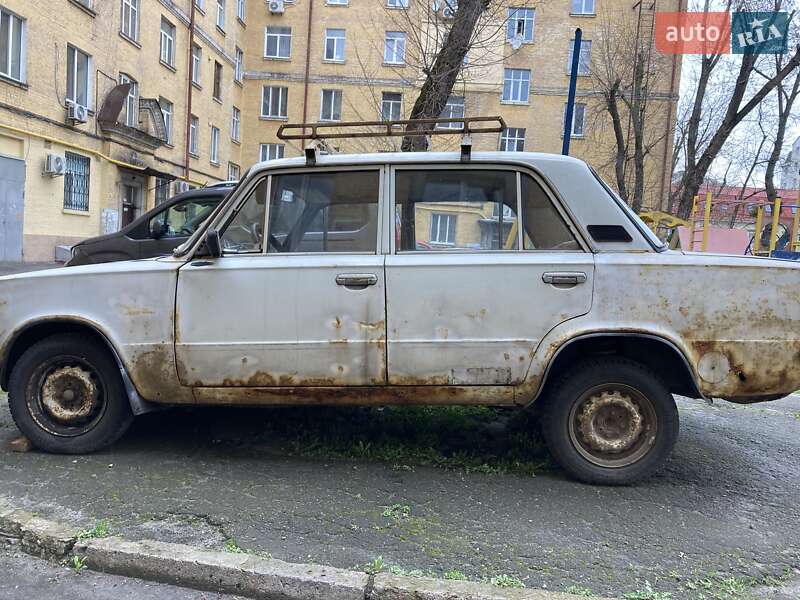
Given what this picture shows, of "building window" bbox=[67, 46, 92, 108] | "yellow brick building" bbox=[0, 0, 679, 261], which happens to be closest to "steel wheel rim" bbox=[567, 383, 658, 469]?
"yellow brick building" bbox=[0, 0, 679, 261]

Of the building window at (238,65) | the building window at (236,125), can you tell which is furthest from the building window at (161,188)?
the building window at (238,65)

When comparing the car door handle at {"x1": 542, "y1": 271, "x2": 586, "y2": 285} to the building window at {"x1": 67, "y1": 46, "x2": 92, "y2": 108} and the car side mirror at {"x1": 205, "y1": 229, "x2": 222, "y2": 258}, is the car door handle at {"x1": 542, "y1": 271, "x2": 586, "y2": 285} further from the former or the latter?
the building window at {"x1": 67, "y1": 46, "x2": 92, "y2": 108}

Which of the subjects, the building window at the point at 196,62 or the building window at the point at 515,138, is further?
the building window at the point at 515,138

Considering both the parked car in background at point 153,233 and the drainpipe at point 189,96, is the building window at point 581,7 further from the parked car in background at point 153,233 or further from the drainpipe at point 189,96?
the parked car in background at point 153,233

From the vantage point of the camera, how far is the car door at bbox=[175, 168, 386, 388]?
3.67 meters

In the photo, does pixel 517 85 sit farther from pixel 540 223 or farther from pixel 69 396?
pixel 69 396

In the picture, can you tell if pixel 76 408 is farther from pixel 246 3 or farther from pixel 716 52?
pixel 246 3

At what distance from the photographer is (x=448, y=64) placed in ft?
29.9

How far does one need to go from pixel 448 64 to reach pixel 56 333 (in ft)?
22.9

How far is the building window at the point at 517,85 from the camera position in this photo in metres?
31.5

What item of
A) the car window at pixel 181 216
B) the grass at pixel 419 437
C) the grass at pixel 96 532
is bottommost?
the grass at pixel 96 532

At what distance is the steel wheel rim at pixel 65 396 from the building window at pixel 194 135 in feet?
81.1

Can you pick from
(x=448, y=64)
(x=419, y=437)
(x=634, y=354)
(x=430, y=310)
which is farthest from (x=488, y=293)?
(x=448, y=64)

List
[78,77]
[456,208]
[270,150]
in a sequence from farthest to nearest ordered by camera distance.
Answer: [270,150] < [78,77] < [456,208]
